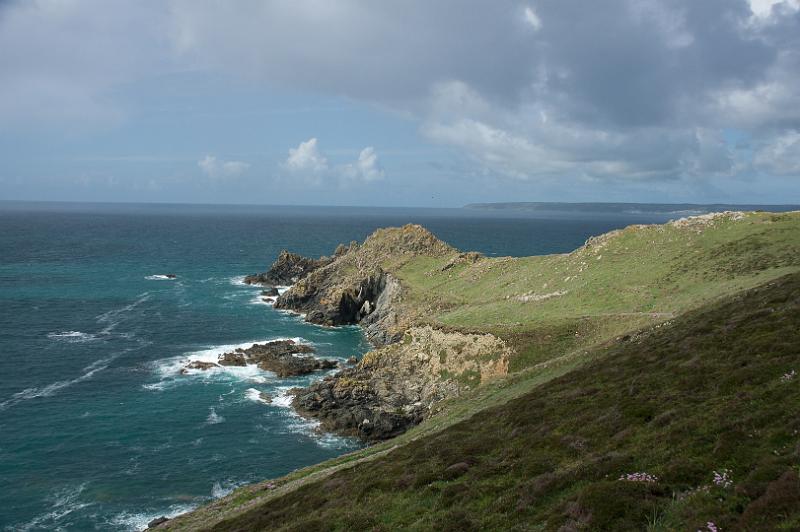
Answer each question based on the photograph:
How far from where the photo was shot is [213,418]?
211 feet

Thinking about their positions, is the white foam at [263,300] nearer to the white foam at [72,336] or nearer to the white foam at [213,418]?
the white foam at [72,336]

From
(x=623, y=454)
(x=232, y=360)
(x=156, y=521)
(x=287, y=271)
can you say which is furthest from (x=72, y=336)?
(x=623, y=454)

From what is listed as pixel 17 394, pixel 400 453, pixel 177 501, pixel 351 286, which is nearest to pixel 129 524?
pixel 177 501

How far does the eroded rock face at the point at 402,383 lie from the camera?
61.1m

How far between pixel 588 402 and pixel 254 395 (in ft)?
170

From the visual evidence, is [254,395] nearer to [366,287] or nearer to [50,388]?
[50,388]

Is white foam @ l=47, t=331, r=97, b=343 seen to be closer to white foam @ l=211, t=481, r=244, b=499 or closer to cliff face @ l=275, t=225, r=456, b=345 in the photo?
cliff face @ l=275, t=225, r=456, b=345

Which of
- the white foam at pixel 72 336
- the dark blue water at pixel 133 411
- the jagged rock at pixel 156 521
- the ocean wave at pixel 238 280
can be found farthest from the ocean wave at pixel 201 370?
the ocean wave at pixel 238 280

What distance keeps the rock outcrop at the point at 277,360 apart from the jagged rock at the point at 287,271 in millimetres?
64430

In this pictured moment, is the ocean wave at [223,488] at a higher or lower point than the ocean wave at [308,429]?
lower

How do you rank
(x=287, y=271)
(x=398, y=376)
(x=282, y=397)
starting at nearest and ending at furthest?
(x=398, y=376) < (x=282, y=397) < (x=287, y=271)

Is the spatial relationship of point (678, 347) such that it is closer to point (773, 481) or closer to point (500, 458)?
point (500, 458)

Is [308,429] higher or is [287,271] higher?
[287,271]

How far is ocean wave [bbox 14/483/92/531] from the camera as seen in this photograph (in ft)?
141
